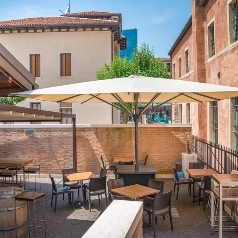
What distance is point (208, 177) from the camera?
8.48m

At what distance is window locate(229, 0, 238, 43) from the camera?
33.1 ft

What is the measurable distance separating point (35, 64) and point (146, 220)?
52.8ft

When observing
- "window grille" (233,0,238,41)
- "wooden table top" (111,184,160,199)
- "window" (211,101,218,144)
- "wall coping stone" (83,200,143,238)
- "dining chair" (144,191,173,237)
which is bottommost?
"dining chair" (144,191,173,237)

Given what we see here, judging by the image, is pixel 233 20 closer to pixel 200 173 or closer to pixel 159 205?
pixel 200 173

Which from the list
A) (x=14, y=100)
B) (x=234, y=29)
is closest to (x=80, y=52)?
(x=14, y=100)

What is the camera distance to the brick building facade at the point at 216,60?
1017cm

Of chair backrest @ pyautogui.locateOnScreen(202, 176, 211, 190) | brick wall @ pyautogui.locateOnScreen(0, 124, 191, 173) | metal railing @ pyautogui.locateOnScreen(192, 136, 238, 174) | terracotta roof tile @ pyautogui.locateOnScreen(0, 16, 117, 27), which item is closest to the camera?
chair backrest @ pyautogui.locateOnScreen(202, 176, 211, 190)

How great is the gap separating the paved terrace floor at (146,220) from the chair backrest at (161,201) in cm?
60

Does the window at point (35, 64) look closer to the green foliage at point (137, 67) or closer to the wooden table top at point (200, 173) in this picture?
the green foliage at point (137, 67)

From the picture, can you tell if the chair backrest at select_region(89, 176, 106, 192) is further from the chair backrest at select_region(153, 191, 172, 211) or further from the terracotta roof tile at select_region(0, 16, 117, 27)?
the terracotta roof tile at select_region(0, 16, 117, 27)

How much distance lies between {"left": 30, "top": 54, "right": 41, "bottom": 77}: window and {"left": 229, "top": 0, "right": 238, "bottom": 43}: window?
14190mm

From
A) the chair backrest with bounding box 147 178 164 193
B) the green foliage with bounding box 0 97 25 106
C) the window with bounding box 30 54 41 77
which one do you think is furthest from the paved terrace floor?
the window with bounding box 30 54 41 77

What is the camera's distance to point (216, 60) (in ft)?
38.8

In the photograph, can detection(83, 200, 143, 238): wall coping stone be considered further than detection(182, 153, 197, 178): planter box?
No
